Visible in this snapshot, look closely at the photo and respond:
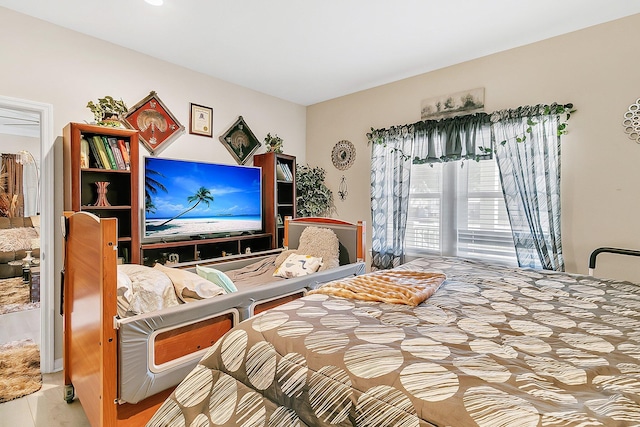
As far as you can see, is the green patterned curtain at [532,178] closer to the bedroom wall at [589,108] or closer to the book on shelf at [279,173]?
the bedroom wall at [589,108]

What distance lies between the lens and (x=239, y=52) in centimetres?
299

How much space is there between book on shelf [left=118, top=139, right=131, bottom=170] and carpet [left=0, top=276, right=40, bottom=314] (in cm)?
265

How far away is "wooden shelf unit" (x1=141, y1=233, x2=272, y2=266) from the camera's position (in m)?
2.95

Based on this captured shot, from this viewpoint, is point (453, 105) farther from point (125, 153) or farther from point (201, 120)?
point (125, 153)

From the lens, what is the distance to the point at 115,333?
1.42m

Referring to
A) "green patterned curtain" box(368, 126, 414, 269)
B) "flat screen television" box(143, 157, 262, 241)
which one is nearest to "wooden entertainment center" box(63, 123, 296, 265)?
"flat screen television" box(143, 157, 262, 241)

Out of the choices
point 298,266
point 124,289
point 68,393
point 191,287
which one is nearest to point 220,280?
point 191,287

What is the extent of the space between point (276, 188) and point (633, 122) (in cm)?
331

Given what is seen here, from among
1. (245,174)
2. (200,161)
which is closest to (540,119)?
(245,174)

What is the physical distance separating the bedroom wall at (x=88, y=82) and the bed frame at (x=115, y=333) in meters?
0.98

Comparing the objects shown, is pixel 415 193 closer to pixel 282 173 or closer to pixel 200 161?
pixel 282 173

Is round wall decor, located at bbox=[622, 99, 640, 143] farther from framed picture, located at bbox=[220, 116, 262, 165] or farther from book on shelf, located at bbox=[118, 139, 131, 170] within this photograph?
book on shelf, located at bbox=[118, 139, 131, 170]

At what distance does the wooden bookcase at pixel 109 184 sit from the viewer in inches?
93.1

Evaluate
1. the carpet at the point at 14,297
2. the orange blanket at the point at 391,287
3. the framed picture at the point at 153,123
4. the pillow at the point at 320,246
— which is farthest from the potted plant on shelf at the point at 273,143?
the carpet at the point at 14,297
